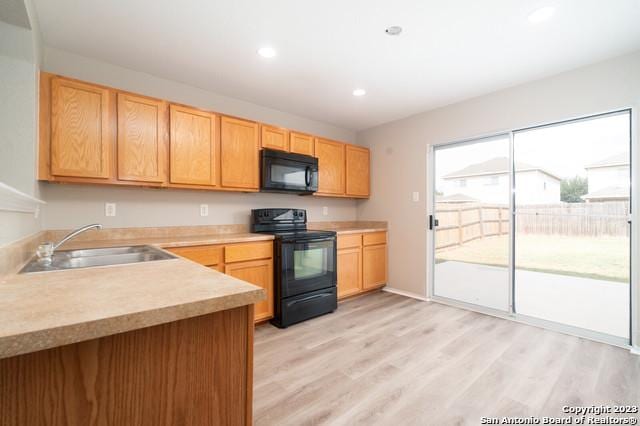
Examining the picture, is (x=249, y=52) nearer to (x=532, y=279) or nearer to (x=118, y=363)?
(x=118, y=363)

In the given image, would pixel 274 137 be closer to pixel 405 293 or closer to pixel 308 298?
pixel 308 298

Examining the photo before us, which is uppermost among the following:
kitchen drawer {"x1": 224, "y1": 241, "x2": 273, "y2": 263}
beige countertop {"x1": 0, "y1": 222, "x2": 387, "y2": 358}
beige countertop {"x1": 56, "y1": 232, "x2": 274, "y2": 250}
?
beige countertop {"x1": 0, "y1": 222, "x2": 387, "y2": 358}

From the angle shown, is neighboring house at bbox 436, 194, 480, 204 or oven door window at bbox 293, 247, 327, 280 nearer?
oven door window at bbox 293, 247, 327, 280

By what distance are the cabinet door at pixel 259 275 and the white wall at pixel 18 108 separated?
57.5 inches

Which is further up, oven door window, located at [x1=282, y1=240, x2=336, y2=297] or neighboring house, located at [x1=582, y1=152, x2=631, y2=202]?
neighboring house, located at [x1=582, y1=152, x2=631, y2=202]

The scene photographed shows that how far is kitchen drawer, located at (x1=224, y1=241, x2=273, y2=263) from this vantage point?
271 cm

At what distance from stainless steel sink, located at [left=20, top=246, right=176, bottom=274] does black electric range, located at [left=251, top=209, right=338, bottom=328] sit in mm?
1295

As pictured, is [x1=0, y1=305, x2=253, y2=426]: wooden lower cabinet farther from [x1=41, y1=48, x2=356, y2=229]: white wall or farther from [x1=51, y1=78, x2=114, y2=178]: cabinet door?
[x1=41, y1=48, x2=356, y2=229]: white wall

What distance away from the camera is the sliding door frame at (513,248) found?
240cm

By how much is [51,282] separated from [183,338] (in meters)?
0.58

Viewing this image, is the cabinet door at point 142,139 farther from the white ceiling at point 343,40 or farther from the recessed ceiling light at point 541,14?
the recessed ceiling light at point 541,14

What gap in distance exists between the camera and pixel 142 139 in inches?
98.5

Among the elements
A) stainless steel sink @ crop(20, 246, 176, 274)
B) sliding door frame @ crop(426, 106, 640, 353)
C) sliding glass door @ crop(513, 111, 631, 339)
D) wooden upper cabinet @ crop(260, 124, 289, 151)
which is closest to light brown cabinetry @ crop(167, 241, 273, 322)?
stainless steel sink @ crop(20, 246, 176, 274)

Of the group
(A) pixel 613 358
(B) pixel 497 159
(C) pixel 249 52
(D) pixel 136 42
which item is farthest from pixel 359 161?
(A) pixel 613 358
